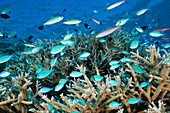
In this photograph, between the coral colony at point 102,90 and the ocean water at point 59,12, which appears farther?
the ocean water at point 59,12

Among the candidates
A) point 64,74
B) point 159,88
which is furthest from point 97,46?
point 159,88

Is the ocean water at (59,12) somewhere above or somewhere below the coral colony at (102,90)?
above

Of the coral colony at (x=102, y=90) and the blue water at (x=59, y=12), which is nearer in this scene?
the coral colony at (x=102, y=90)

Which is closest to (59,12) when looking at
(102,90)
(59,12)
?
(59,12)

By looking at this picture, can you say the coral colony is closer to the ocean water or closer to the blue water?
the ocean water

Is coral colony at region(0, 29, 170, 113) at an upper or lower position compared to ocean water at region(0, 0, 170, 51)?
lower

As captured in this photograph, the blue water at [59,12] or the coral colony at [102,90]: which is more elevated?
the blue water at [59,12]

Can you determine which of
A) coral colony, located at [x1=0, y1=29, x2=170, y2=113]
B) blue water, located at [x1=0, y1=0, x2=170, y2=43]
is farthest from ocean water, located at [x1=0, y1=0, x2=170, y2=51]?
coral colony, located at [x1=0, y1=29, x2=170, y2=113]

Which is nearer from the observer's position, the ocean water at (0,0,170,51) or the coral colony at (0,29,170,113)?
the coral colony at (0,29,170,113)

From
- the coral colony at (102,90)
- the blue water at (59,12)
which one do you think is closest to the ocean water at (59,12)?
the blue water at (59,12)

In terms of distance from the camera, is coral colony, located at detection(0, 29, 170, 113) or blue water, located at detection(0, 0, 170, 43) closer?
coral colony, located at detection(0, 29, 170, 113)

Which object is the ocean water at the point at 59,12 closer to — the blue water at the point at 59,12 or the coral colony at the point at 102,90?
the blue water at the point at 59,12

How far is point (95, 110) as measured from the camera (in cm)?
161

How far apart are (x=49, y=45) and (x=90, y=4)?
22100mm
